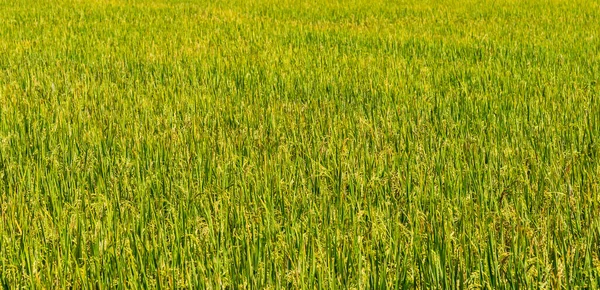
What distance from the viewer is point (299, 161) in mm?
3119

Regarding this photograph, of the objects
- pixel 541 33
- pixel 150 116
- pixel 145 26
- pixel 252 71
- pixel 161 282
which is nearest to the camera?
pixel 161 282

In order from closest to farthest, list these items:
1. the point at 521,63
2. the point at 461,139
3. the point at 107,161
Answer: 1. the point at 107,161
2. the point at 461,139
3. the point at 521,63

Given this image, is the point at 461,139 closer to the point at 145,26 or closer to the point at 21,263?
the point at 21,263

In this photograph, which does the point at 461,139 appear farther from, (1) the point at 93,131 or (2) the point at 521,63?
(2) the point at 521,63

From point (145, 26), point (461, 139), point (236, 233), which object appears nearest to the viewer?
point (236, 233)

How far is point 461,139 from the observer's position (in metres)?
3.62

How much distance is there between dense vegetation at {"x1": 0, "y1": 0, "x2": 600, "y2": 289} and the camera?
82.6 inches

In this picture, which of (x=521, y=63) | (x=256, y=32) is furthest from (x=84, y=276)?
(x=256, y=32)

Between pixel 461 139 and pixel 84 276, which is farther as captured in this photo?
pixel 461 139

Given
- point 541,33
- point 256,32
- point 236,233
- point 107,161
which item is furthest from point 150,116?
point 541,33

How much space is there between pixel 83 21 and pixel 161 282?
759 cm

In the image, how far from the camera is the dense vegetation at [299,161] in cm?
210

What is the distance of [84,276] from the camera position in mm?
1960

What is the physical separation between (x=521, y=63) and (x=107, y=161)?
3998mm
